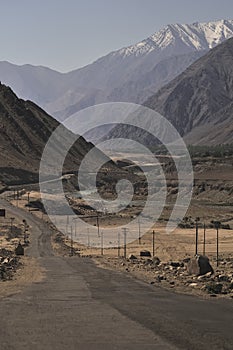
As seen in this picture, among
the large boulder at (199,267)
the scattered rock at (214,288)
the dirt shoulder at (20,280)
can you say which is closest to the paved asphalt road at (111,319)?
the dirt shoulder at (20,280)

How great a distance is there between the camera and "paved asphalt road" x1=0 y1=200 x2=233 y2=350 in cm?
1555

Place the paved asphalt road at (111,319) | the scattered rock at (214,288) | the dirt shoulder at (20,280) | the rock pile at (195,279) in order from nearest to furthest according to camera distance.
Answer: the paved asphalt road at (111,319), the scattered rock at (214,288), the rock pile at (195,279), the dirt shoulder at (20,280)

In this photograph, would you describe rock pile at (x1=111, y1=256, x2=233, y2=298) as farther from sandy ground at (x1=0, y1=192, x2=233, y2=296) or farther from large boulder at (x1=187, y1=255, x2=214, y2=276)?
sandy ground at (x1=0, y1=192, x2=233, y2=296)

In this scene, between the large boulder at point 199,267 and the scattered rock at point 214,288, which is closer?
the scattered rock at point 214,288

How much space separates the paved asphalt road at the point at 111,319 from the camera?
612 inches

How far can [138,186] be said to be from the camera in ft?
589

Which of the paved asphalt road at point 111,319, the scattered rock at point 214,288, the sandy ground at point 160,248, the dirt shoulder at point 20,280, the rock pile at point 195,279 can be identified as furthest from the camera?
the sandy ground at point 160,248

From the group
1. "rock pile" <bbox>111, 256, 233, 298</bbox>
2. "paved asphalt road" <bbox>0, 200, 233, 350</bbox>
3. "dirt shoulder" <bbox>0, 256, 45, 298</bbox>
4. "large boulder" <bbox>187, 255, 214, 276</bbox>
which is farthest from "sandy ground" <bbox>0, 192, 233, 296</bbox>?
"paved asphalt road" <bbox>0, 200, 233, 350</bbox>

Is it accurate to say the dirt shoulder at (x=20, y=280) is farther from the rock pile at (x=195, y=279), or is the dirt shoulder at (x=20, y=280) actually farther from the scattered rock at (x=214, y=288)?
the scattered rock at (x=214, y=288)

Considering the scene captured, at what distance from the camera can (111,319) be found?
61.5ft

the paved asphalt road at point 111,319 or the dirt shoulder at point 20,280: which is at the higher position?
the dirt shoulder at point 20,280

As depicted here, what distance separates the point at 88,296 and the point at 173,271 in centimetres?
1134

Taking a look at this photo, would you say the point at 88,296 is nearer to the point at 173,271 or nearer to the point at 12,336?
the point at 12,336

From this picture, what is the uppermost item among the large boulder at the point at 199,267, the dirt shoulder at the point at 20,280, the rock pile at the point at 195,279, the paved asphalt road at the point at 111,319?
the large boulder at the point at 199,267
